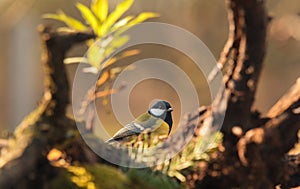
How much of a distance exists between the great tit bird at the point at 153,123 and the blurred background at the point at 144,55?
2.44 metres

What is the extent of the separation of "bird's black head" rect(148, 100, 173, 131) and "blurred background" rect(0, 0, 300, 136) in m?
2.47

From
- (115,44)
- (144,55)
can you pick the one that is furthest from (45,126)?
(144,55)

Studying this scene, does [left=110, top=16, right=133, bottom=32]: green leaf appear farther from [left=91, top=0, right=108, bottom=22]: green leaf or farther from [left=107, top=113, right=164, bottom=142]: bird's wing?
[left=107, top=113, right=164, bottom=142]: bird's wing

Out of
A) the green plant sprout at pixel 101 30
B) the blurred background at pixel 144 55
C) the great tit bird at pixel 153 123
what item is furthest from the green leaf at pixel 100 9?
the blurred background at pixel 144 55

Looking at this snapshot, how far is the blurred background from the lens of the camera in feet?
10.9

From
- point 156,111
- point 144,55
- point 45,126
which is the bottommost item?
point 144,55

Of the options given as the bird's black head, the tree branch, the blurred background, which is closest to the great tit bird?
the bird's black head

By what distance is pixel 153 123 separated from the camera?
1.66 feet

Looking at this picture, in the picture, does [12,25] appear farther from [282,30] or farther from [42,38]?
[42,38]

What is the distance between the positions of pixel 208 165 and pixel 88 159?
0.40ft

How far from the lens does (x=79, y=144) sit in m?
0.63

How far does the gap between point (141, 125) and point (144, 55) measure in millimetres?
3260

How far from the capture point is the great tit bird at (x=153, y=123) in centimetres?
49

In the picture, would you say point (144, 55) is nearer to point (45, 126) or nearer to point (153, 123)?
point (45, 126)
